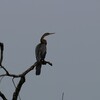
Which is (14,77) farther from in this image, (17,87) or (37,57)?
(37,57)

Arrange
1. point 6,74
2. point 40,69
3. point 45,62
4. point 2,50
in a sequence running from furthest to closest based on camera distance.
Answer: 1. point 40,69
2. point 45,62
3. point 6,74
4. point 2,50

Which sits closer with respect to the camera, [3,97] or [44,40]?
[3,97]

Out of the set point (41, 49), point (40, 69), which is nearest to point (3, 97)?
point (40, 69)

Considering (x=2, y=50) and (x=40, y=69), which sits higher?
(x=2, y=50)

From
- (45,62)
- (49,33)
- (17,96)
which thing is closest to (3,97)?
(17,96)

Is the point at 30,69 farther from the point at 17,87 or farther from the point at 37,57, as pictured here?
the point at 37,57

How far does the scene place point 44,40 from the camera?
11.7 metres

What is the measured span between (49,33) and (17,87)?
4.89 metres

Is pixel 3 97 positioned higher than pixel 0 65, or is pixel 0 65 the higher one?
pixel 0 65

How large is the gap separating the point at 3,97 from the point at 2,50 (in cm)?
84

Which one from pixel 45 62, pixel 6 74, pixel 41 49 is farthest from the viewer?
pixel 41 49

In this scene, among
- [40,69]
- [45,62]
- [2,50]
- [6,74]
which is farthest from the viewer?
[40,69]

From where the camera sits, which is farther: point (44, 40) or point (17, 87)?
point (44, 40)

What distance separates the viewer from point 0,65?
6.80 metres
